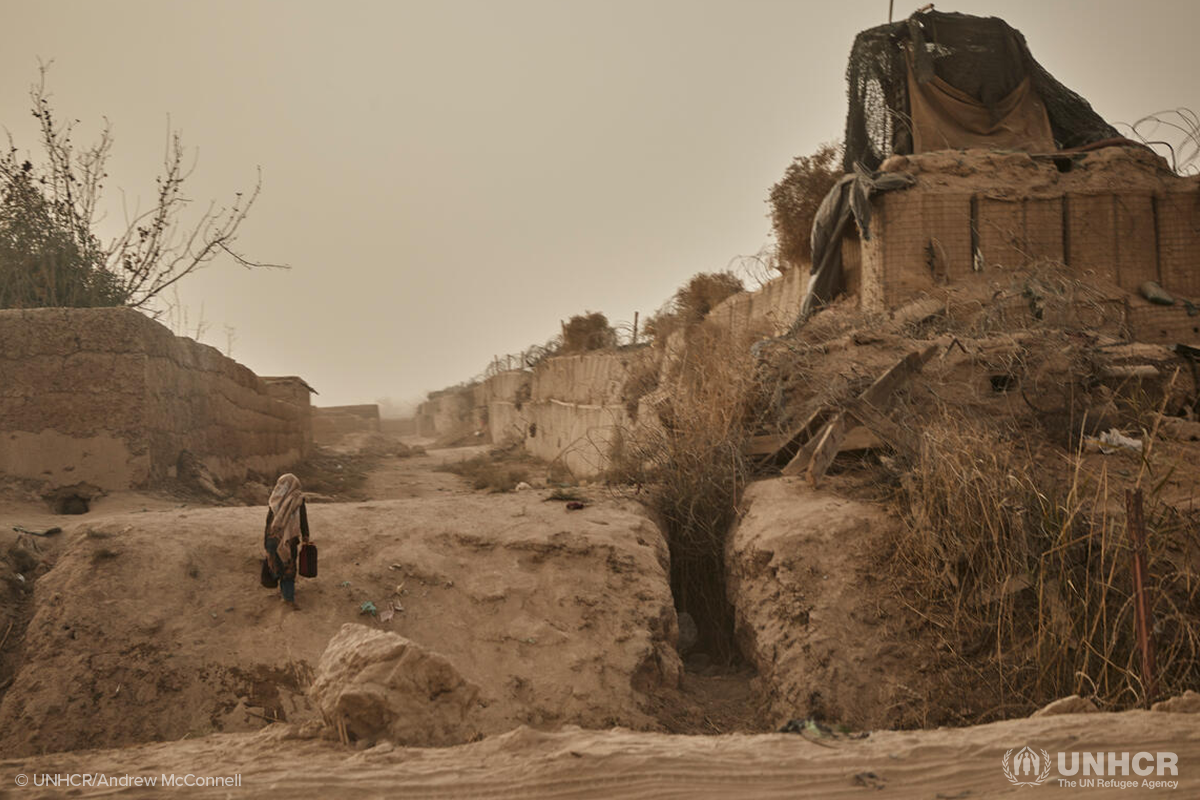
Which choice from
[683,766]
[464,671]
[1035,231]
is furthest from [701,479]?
[1035,231]

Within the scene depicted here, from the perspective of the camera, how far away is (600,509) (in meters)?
5.50

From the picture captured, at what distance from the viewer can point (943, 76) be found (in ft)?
30.9

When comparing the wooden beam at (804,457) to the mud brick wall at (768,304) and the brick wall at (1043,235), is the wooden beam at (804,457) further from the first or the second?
the mud brick wall at (768,304)

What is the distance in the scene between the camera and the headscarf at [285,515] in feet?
13.4

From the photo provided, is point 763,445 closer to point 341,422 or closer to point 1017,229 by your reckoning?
point 1017,229

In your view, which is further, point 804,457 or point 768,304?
point 768,304

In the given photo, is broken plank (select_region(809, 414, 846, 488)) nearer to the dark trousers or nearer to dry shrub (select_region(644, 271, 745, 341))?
the dark trousers

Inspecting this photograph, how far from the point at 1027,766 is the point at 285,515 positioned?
330 cm

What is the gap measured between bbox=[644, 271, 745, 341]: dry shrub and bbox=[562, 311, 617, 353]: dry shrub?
2.90 metres

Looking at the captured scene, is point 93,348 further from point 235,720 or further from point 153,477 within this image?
point 235,720

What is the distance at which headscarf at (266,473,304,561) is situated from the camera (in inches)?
160

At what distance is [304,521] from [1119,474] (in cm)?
429

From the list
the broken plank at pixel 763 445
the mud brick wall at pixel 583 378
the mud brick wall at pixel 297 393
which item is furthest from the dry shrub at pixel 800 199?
the mud brick wall at pixel 297 393

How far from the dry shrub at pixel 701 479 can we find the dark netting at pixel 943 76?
15.4 ft
